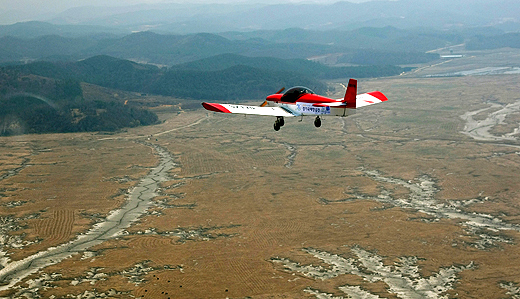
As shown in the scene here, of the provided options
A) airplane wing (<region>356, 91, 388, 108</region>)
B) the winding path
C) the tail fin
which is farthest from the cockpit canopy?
the winding path

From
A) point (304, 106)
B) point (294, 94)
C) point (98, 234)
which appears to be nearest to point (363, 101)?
point (304, 106)

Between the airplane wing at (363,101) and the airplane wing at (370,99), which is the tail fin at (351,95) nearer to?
the airplane wing at (363,101)

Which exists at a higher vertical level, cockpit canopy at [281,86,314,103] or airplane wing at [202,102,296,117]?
cockpit canopy at [281,86,314,103]

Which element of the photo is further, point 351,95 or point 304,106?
point 304,106

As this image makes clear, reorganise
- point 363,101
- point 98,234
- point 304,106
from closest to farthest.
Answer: point 304,106 → point 363,101 → point 98,234

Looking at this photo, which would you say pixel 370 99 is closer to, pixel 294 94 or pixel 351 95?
pixel 351 95

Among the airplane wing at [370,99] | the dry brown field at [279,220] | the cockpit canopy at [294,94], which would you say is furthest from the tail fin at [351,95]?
the dry brown field at [279,220]

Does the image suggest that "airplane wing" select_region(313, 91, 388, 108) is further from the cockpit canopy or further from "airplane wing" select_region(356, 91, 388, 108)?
the cockpit canopy
